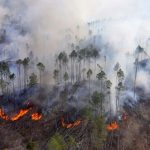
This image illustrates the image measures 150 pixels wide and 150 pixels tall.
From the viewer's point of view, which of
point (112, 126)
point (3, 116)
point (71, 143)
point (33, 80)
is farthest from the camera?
point (33, 80)

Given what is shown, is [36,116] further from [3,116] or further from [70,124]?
[70,124]

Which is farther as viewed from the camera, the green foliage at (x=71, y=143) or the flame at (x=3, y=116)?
the flame at (x=3, y=116)

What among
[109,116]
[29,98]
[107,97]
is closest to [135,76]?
[107,97]

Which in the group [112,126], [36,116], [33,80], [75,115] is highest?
[33,80]

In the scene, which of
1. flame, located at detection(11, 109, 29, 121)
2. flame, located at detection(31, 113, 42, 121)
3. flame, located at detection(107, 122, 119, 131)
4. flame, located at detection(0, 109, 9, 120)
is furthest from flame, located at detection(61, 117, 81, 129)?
flame, located at detection(0, 109, 9, 120)

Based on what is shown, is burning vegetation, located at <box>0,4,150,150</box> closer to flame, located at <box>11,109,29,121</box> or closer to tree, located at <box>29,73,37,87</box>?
flame, located at <box>11,109,29,121</box>

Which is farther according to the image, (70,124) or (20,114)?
(20,114)

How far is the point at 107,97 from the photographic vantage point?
170000 millimetres

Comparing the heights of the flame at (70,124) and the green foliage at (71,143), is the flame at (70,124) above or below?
above

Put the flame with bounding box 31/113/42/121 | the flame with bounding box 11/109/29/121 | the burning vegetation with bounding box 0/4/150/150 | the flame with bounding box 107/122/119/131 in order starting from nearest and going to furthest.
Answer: the burning vegetation with bounding box 0/4/150/150 < the flame with bounding box 107/122/119/131 < the flame with bounding box 31/113/42/121 < the flame with bounding box 11/109/29/121

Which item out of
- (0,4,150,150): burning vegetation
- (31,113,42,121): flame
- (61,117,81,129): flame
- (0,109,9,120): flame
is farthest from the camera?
(0,109,9,120): flame

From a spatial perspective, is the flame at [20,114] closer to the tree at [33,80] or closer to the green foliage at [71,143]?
the tree at [33,80]

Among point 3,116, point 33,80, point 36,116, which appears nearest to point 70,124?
point 36,116

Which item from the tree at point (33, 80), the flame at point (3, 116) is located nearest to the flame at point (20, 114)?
the flame at point (3, 116)
